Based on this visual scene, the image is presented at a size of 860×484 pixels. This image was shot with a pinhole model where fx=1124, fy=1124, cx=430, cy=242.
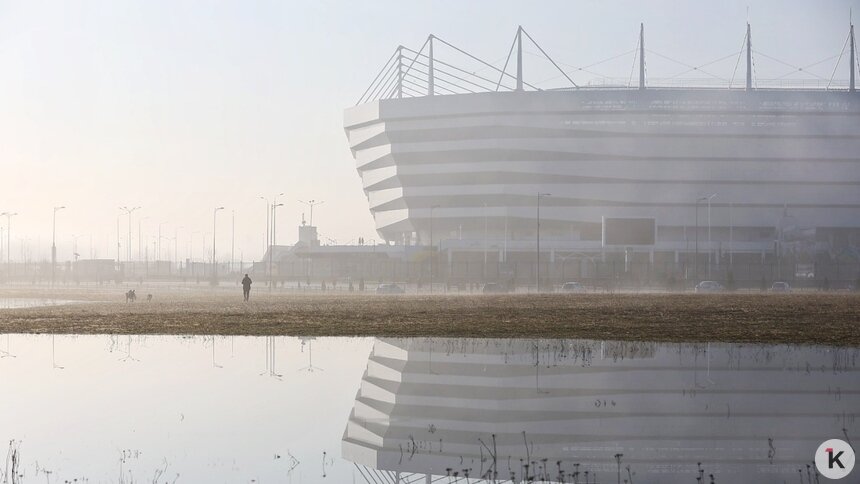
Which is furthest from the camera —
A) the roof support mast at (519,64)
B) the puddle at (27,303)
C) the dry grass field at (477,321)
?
the roof support mast at (519,64)

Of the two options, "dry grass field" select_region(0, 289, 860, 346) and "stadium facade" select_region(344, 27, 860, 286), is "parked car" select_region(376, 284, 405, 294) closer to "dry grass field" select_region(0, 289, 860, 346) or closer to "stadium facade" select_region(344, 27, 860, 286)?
"dry grass field" select_region(0, 289, 860, 346)

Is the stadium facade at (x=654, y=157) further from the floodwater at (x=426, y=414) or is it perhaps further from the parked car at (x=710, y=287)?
the floodwater at (x=426, y=414)

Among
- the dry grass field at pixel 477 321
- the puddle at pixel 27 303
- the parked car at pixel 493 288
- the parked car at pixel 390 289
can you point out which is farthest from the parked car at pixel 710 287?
the puddle at pixel 27 303

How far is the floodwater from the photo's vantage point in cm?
1345

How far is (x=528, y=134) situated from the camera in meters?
143

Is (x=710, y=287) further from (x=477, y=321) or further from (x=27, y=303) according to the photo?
(x=477, y=321)

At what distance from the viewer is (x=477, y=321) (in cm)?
4059

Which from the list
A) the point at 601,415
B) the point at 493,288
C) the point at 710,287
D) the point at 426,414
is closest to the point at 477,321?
the point at 426,414

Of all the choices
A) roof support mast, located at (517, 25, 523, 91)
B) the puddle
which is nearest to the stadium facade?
roof support mast, located at (517, 25, 523, 91)

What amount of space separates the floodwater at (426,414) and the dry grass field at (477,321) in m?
6.16

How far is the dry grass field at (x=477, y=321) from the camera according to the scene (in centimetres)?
3444

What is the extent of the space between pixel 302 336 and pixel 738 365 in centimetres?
1434

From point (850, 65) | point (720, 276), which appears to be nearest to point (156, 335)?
point (720, 276)

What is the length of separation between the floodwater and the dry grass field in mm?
6163
